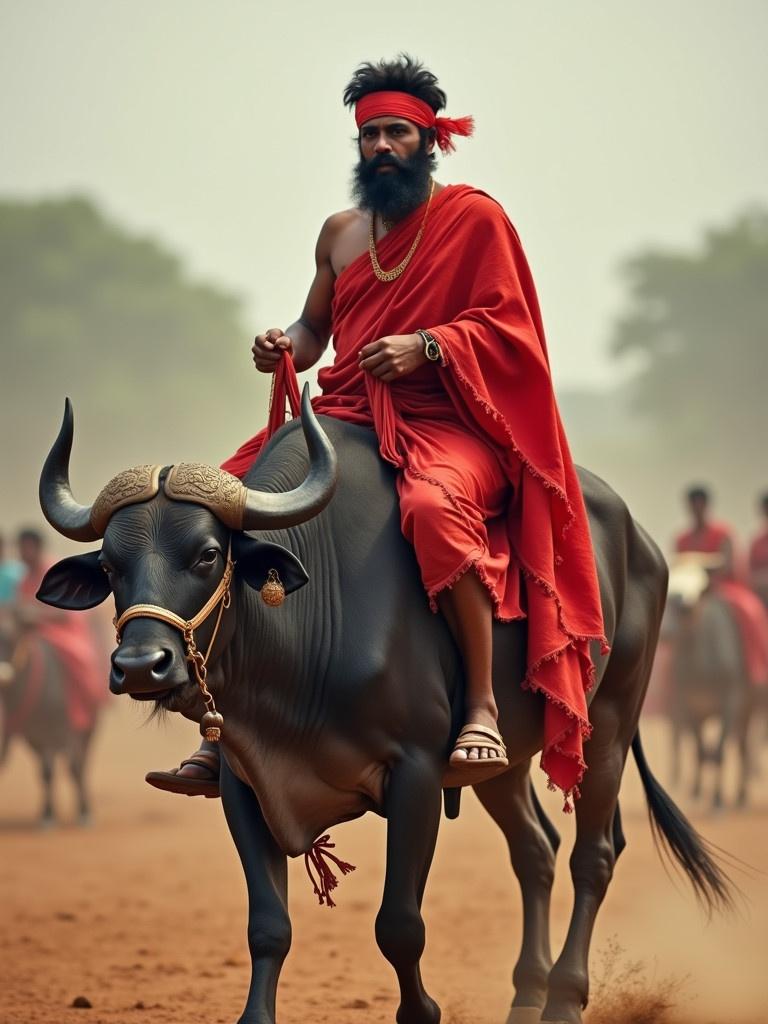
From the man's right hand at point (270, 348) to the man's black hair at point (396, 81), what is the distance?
89 cm

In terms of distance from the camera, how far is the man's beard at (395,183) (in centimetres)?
618

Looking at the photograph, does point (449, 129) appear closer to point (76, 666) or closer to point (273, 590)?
point (273, 590)

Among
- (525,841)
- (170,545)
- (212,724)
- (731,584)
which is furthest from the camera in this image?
(731,584)

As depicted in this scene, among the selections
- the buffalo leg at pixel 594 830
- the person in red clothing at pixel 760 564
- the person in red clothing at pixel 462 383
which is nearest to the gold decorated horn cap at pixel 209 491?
the person in red clothing at pixel 462 383

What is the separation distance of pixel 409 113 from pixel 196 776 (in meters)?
2.45

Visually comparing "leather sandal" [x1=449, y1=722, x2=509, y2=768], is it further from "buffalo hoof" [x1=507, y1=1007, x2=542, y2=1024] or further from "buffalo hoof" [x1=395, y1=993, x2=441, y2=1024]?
"buffalo hoof" [x1=507, y1=1007, x2=542, y2=1024]

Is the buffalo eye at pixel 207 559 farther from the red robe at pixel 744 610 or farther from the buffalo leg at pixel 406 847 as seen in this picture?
the red robe at pixel 744 610

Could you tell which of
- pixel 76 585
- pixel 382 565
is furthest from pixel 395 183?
pixel 76 585

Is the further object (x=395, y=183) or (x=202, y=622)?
(x=395, y=183)

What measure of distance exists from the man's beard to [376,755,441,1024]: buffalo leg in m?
1.98

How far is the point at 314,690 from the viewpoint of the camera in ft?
18.2

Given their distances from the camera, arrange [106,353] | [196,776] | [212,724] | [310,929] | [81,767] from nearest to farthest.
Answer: [212,724]
[196,776]
[310,929]
[81,767]
[106,353]

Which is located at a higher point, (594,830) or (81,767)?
(81,767)

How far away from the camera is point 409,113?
6238 millimetres
